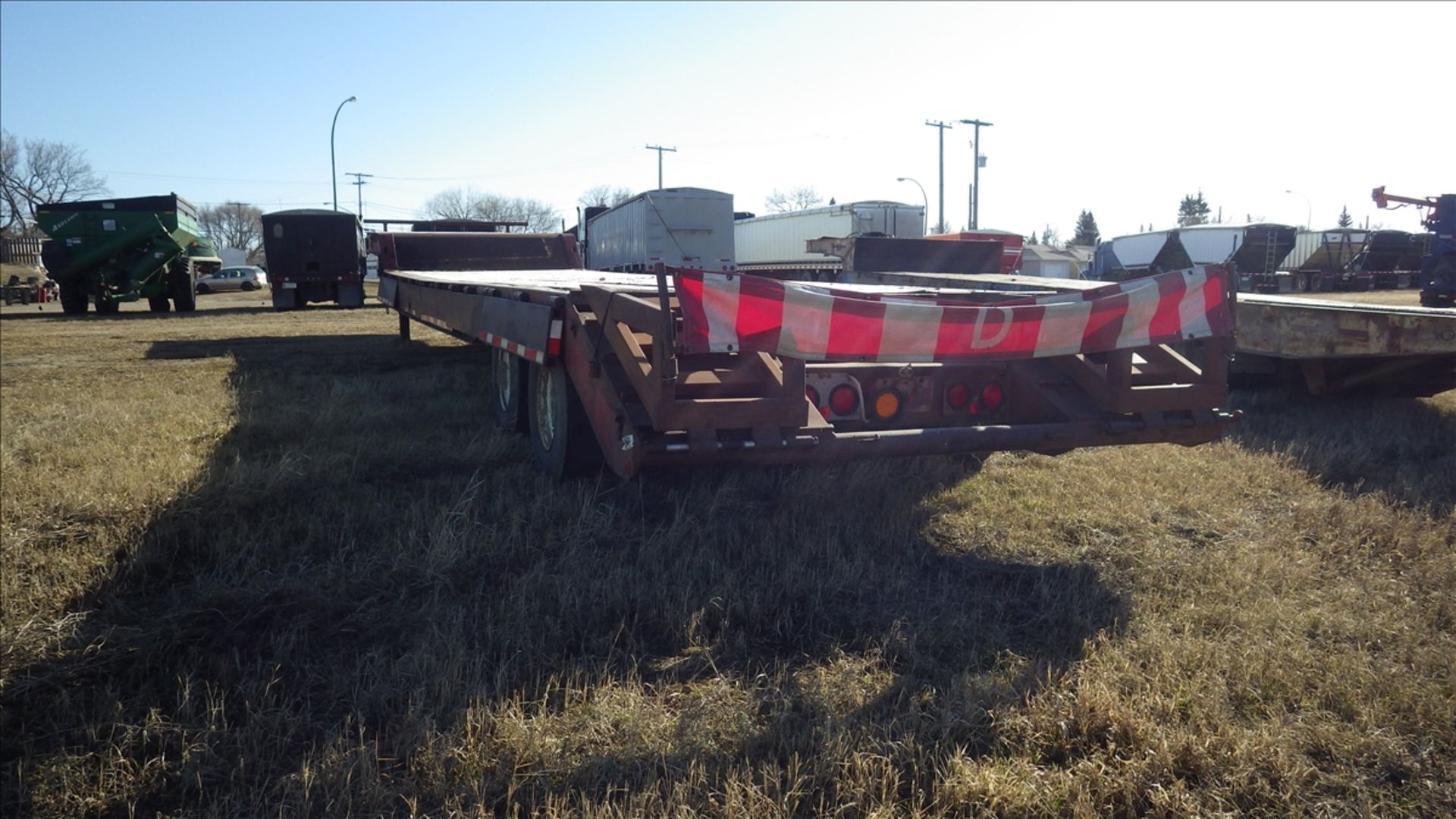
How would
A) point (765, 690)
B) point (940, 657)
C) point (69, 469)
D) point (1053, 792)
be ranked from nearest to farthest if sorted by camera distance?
point (1053, 792) < point (765, 690) < point (940, 657) < point (69, 469)

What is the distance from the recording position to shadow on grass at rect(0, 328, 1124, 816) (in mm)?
2736

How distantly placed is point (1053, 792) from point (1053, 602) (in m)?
1.36

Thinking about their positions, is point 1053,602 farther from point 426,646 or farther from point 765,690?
point 426,646

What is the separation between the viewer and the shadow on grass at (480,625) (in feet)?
8.98

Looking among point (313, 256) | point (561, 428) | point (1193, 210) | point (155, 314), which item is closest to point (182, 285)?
point (155, 314)

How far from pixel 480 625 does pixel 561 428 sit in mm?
1711

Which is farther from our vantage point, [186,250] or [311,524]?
[186,250]

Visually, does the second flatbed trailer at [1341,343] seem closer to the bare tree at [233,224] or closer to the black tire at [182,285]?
the black tire at [182,285]

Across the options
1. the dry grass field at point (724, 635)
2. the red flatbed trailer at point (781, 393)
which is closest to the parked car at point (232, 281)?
the dry grass field at point (724, 635)

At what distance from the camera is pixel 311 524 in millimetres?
4645

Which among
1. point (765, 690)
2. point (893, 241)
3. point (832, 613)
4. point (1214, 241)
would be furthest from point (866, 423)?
point (1214, 241)

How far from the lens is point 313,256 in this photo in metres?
22.0

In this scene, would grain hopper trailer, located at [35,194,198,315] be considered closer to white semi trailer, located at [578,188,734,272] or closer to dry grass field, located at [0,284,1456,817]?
white semi trailer, located at [578,188,734,272]

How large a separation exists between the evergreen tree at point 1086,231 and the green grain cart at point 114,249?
93520 mm
